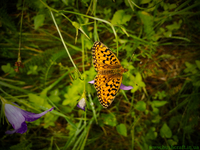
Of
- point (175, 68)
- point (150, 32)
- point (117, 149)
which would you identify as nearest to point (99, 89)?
point (150, 32)

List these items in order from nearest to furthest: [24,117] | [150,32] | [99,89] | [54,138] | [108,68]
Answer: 1. [24,117]
2. [99,89]
3. [108,68]
4. [150,32]
5. [54,138]

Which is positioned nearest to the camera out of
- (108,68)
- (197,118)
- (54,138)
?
(108,68)

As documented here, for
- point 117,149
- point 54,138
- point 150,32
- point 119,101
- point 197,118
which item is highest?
point 150,32

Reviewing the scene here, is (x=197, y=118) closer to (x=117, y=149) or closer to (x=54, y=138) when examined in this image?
(x=117, y=149)

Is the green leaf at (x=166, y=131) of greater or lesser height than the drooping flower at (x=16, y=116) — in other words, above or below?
below

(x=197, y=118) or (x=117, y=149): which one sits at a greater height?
(x=197, y=118)

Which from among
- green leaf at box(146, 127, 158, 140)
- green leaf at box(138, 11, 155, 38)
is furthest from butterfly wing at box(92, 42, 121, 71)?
green leaf at box(146, 127, 158, 140)

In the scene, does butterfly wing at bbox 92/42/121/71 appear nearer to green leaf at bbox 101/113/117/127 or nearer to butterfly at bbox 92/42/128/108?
butterfly at bbox 92/42/128/108

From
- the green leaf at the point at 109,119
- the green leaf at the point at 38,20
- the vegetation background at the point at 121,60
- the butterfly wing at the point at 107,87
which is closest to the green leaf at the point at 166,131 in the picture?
the vegetation background at the point at 121,60

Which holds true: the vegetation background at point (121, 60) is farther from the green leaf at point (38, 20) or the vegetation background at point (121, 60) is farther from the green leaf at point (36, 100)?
the green leaf at point (38, 20)
